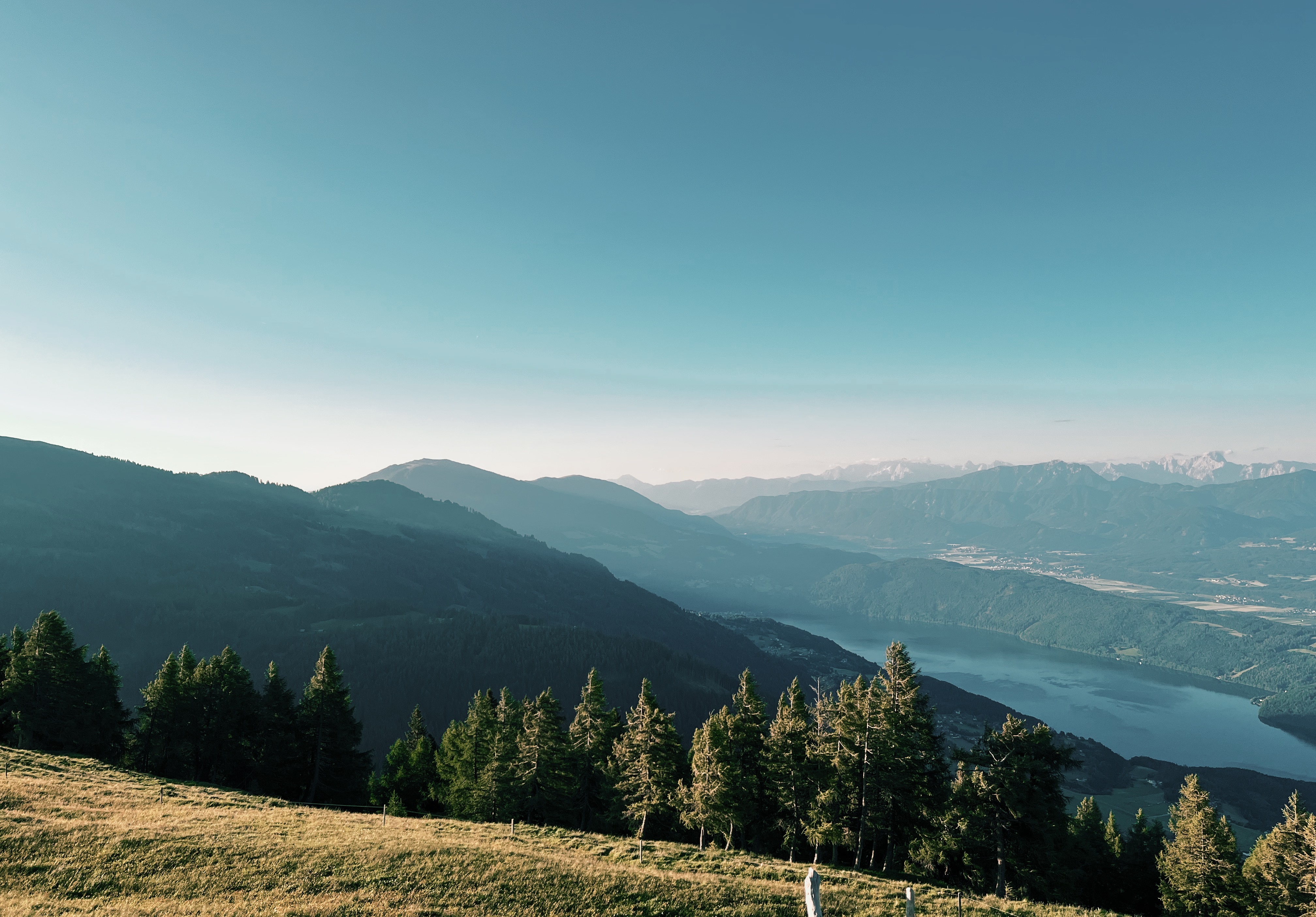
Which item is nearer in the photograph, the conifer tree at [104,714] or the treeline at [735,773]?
the treeline at [735,773]

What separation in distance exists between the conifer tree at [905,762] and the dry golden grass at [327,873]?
7790mm

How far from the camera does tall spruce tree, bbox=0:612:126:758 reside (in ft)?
157

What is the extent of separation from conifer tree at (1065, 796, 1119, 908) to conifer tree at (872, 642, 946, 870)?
13682 millimetres

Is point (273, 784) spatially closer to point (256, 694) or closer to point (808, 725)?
point (256, 694)

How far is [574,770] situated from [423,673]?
175094 mm

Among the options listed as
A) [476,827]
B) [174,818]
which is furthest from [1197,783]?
[174,818]

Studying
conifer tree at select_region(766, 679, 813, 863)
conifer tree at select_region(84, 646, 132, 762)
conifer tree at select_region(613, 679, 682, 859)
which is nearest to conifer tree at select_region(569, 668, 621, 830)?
conifer tree at select_region(613, 679, 682, 859)

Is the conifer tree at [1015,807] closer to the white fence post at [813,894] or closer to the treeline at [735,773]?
the treeline at [735,773]

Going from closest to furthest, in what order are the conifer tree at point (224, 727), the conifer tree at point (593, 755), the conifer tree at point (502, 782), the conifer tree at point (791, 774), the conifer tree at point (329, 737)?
the conifer tree at point (791, 774)
the conifer tree at point (502, 782)
the conifer tree at point (593, 755)
the conifer tree at point (224, 727)
the conifer tree at point (329, 737)

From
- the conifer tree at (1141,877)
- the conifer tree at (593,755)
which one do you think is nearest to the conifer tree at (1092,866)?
the conifer tree at (1141,877)

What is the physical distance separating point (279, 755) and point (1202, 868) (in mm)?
75058

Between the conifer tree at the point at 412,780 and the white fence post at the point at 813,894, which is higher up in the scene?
the white fence post at the point at 813,894

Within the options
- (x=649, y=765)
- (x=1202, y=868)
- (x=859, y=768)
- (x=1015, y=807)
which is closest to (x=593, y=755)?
(x=649, y=765)

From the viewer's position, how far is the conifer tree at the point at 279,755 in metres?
53.3
